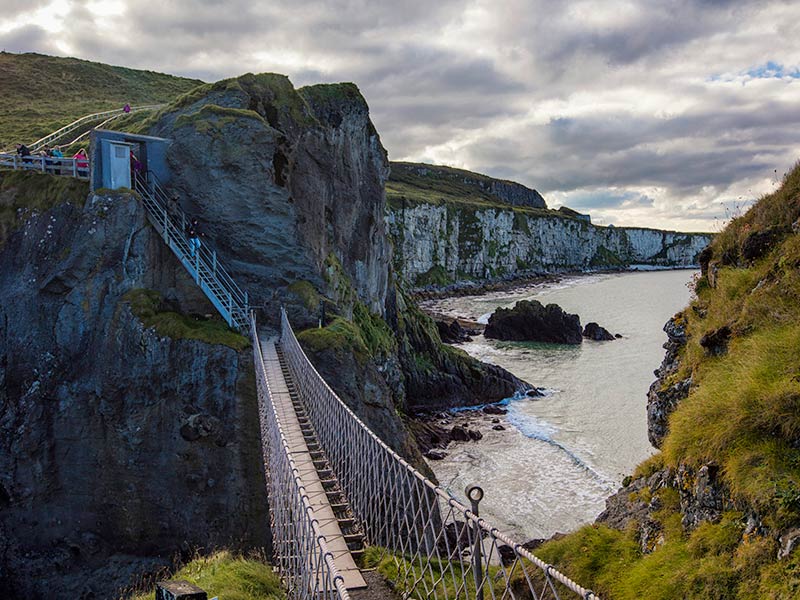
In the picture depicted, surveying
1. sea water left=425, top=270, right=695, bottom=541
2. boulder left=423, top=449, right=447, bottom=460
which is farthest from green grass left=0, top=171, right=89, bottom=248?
boulder left=423, top=449, right=447, bottom=460

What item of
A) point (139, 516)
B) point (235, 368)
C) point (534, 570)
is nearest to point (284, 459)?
point (534, 570)

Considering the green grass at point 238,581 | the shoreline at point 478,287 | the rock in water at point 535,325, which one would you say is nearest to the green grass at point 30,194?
the green grass at point 238,581

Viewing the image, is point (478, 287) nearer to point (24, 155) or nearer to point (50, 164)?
point (50, 164)

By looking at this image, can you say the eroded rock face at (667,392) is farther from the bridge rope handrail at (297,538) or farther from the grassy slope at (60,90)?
the grassy slope at (60,90)

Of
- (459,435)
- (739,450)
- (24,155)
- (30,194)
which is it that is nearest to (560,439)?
(459,435)

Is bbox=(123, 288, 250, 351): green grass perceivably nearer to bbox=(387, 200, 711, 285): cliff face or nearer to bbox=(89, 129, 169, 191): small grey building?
bbox=(89, 129, 169, 191): small grey building

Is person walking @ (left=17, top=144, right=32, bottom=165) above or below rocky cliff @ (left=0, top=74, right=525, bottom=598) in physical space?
above
